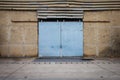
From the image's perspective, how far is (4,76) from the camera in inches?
370

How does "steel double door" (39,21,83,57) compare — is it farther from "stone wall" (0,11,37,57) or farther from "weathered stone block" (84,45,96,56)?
"stone wall" (0,11,37,57)

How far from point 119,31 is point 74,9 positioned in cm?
276

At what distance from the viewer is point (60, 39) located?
52.0ft

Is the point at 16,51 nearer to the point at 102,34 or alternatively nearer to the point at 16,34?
the point at 16,34

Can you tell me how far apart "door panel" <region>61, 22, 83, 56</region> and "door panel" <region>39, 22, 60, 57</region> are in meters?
0.35

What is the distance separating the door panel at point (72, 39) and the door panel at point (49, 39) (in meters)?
0.35

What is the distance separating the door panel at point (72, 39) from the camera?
15773 millimetres

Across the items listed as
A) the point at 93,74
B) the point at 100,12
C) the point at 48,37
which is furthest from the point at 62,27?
the point at 93,74

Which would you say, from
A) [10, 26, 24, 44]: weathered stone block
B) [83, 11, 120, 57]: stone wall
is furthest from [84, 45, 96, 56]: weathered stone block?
[10, 26, 24, 44]: weathered stone block

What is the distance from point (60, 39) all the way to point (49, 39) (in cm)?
62

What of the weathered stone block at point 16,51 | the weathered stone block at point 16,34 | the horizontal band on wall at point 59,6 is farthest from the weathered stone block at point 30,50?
the horizontal band on wall at point 59,6

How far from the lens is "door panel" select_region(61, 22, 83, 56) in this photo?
15773 mm

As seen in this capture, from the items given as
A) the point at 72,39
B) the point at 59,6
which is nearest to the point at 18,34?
the point at 59,6

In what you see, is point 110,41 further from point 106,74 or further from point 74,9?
point 106,74
